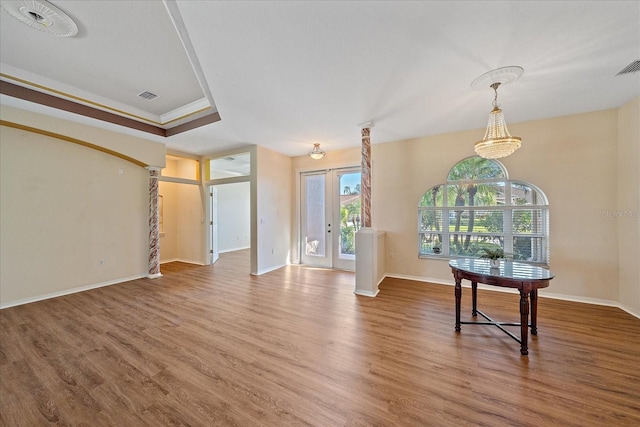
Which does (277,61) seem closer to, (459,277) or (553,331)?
(459,277)

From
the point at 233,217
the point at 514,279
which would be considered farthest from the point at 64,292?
the point at 514,279

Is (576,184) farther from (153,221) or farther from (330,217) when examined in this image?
(153,221)

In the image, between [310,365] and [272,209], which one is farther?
[272,209]

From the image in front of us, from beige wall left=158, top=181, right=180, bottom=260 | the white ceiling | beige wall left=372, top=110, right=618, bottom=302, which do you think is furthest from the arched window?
beige wall left=158, top=181, right=180, bottom=260

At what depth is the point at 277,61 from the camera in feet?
7.72

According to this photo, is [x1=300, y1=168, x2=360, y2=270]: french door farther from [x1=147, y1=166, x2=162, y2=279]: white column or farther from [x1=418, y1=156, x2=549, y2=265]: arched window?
[x1=147, y1=166, x2=162, y2=279]: white column

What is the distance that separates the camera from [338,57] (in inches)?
90.0

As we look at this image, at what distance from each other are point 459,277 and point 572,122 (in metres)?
3.32

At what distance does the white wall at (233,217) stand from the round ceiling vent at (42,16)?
5978mm

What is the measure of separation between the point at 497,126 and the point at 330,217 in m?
3.73

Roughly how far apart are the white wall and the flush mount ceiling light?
7649mm

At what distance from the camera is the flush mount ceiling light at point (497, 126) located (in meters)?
2.46

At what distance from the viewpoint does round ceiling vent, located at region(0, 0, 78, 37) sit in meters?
1.98


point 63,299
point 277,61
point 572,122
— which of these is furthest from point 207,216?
point 572,122
